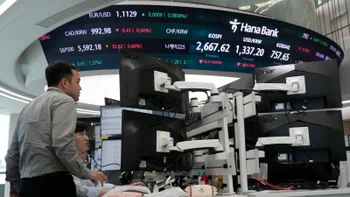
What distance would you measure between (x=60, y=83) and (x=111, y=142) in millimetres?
1940

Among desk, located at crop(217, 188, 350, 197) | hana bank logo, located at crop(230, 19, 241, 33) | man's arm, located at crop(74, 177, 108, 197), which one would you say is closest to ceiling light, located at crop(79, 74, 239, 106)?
hana bank logo, located at crop(230, 19, 241, 33)

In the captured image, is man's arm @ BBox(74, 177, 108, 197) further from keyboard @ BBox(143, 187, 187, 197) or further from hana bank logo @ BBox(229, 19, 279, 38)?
hana bank logo @ BBox(229, 19, 279, 38)

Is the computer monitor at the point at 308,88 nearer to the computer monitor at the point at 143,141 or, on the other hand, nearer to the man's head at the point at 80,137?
the computer monitor at the point at 143,141

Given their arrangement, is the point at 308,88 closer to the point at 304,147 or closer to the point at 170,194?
the point at 304,147

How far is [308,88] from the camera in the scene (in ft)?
A: 7.58

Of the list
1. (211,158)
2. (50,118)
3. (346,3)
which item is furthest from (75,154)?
(346,3)

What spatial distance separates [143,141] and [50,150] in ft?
1.66

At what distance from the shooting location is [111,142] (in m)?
3.76

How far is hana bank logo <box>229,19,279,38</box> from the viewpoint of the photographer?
4629 millimetres

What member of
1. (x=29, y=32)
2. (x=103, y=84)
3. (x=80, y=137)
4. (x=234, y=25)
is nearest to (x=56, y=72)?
(x=80, y=137)

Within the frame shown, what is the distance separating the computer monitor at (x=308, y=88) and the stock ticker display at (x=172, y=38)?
2190 mm

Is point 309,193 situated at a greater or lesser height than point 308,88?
lesser

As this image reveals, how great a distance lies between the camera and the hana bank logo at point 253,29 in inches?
182

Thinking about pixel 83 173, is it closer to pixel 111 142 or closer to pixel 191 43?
pixel 111 142
